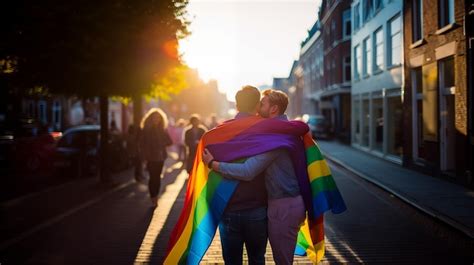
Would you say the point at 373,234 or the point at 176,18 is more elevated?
the point at 176,18

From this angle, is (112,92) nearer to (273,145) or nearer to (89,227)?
(89,227)

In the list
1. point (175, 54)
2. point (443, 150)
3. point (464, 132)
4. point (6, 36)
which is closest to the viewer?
point (6, 36)

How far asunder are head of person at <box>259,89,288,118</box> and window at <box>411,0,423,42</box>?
41.6 feet

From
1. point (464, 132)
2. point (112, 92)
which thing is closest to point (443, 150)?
point (464, 132)

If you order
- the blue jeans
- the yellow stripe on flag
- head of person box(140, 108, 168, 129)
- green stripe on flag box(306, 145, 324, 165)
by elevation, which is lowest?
the blue jeans

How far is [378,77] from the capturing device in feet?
66.2

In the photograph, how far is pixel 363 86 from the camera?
23000mm

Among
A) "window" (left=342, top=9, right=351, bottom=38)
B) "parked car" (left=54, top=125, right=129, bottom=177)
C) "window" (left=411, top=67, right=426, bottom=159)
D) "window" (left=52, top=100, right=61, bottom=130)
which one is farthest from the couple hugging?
"window" (left=52, top=100, right=61, bottom=130)

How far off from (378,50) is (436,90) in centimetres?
782

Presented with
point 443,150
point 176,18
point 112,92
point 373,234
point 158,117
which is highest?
point 176,18

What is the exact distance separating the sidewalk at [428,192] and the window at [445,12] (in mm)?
4147

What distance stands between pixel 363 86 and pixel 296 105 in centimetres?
4598

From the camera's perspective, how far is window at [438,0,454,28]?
12016 mm

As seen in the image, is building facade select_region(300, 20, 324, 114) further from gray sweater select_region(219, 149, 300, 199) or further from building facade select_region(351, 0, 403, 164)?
gray sweater select_region(219, 149, 300, 199)
